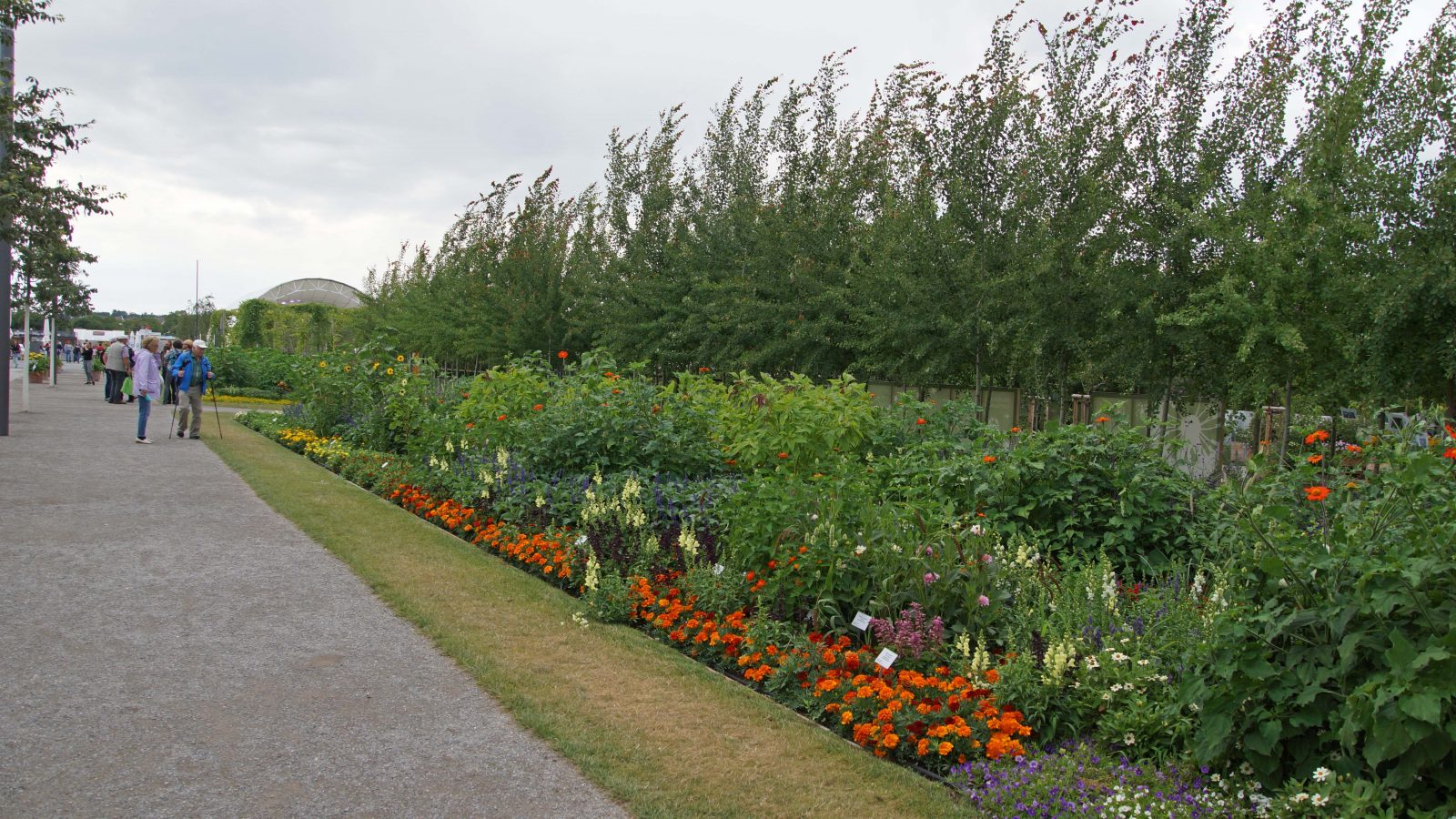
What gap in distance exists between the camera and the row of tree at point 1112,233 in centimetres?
885

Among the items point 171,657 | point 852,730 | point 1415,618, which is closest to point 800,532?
point 852,730

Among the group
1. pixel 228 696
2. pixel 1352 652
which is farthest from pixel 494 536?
pixel 1352 652

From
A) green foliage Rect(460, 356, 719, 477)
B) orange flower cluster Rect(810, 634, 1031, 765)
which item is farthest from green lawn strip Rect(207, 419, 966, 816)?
green foliage Rect(460, 356, 719, 477)

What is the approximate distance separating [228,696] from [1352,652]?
13.8ft

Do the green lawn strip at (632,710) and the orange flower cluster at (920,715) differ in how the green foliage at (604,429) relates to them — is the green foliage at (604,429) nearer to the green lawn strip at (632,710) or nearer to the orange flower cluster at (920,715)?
the green lawn strip at (632,710)

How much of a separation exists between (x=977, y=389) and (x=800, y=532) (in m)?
7.99

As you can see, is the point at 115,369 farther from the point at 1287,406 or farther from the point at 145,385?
the point at 1287,406

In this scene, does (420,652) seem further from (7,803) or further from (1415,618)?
(1415,618)

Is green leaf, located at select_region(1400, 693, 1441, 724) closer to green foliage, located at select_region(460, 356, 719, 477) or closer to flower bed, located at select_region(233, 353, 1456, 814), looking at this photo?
flower bed, located at select_region(233, 353, 1456, 814)

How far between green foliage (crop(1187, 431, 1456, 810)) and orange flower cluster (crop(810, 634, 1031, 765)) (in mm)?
807

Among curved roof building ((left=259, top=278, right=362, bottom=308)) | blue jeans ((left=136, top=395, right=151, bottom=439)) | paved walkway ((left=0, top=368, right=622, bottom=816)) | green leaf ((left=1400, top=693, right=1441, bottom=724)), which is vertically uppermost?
curved roof building ((left=259, top=278, right=362, bottom=308))

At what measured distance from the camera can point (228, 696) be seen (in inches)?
166

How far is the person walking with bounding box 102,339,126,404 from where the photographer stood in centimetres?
2375

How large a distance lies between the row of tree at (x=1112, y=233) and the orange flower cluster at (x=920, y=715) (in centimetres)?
630
